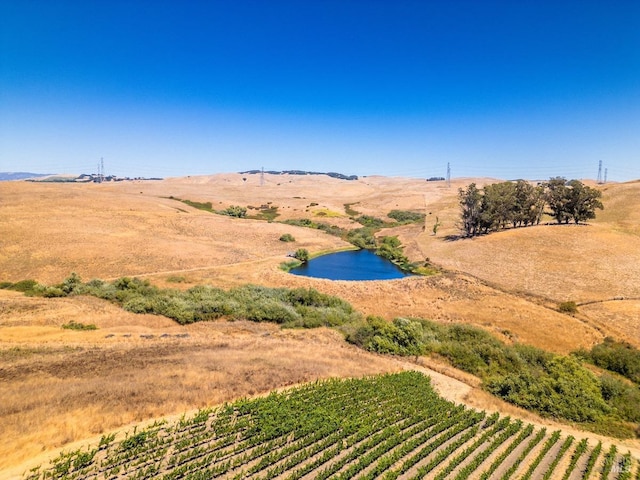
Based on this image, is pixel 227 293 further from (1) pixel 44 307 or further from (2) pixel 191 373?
(2) pixel 191 373

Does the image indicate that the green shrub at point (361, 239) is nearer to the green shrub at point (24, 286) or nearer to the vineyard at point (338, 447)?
the green shrub at point (24, 286)

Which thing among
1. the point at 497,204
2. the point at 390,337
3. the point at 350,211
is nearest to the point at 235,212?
the point at 350,211

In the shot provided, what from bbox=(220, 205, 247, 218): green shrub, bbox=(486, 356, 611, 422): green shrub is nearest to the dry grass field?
bbox=(486, 356, 611, 422): green shrub

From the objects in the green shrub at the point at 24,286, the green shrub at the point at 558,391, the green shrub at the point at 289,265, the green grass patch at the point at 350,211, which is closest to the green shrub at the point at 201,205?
the green grass patch at the point at 350,211

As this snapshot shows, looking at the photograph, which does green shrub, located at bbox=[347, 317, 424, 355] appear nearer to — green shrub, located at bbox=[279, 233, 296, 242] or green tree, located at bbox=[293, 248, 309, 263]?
green tree, located at bbox=[293, 248, 309, 263]

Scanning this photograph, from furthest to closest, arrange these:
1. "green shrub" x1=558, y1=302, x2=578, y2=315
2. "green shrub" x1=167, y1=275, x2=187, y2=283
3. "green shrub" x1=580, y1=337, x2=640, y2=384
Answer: "green shrub" x1=167, y1=275, x2=187, y2=283 → "green shrub" x1=558, y1=302, x2=578, y2=315 → "green shrub" x1=580, y1=337, x2=640, y2=384

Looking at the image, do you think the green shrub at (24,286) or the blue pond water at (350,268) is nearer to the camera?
the green shrub at (24,286)
